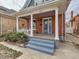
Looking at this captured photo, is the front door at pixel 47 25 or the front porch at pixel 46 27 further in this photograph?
the front door at pixel 47 25

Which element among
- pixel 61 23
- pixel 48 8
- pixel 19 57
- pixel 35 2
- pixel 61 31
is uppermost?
pixel 35 2

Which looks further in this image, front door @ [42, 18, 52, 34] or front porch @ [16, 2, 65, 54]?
front door @ [42, 18, 52, 34]

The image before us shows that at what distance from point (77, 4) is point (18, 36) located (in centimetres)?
1718

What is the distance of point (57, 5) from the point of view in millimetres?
6531

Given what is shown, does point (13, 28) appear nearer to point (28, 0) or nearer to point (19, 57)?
point (28, 0)

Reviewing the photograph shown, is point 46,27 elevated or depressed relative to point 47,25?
depressed

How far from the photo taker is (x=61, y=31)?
29.7 ft

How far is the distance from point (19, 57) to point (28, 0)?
8.77 metres

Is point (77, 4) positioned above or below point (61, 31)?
above

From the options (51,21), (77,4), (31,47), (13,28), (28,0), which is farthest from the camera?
(77,4)

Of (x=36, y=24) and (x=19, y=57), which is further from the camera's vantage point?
(x=36, y=24)

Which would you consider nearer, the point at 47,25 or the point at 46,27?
the point at 47,25

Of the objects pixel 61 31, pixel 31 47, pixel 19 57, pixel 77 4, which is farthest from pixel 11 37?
pixel 77 4

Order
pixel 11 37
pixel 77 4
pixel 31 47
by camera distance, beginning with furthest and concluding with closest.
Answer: pixel 77 4 → pixel 11 37 → pixel 31 47
